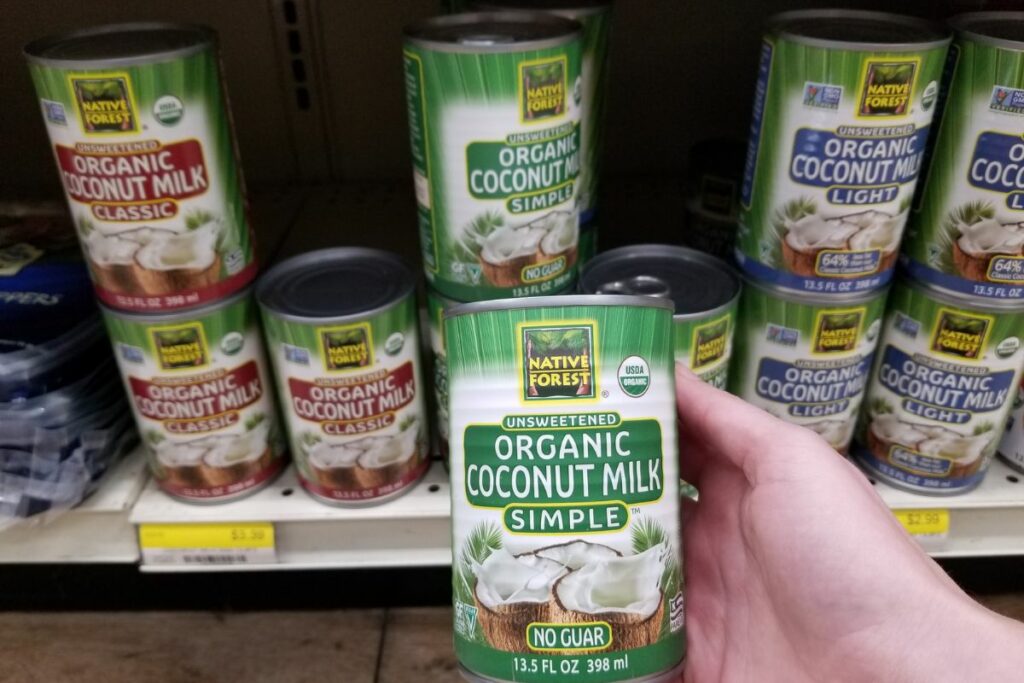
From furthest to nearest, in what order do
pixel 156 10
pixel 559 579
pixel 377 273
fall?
pixel 156 10 < pixel 377 273 < pixel 559 579

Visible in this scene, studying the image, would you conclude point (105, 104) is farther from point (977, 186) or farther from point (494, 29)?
point (977, 186)

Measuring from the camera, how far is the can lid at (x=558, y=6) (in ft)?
3.43

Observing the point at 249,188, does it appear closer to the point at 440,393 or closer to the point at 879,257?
the point at 440,393

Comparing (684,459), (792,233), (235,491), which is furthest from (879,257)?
(235,491)

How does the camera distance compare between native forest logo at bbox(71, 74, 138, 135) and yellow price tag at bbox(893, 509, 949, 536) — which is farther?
yellow price tag at bbox(893, 509, 949, 536)

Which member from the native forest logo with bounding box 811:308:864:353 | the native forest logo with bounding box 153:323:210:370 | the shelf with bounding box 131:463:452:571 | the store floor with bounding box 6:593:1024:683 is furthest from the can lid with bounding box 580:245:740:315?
the store floor with bounding box 6:593:1024:683

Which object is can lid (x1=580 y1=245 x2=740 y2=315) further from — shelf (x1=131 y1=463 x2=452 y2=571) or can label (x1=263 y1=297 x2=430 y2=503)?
shelf (x1=131 y1=463 x2=452 y2=571)

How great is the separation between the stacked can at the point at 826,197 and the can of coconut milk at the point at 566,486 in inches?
13.6

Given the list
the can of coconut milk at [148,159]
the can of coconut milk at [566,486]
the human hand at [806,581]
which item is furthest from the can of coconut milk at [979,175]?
the can of coconut milk at [148,159]

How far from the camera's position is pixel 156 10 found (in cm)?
137

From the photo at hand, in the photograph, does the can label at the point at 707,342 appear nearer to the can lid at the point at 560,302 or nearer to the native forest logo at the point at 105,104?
the can lid at the point at 560,302

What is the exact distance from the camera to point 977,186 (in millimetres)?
949

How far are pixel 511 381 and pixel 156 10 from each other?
105 cm

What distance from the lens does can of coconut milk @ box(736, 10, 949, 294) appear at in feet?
2.90
